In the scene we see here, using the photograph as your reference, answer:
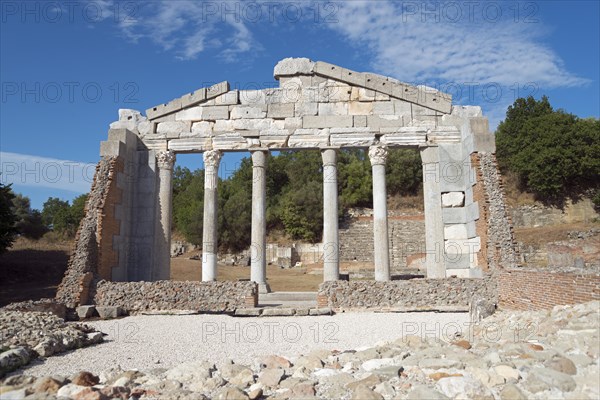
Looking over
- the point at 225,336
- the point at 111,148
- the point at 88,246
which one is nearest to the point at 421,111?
the point at 225,336

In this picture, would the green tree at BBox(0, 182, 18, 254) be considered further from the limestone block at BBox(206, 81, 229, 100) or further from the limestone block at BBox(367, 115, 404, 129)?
the limestone block at BBox(367, 115, 404, 129)

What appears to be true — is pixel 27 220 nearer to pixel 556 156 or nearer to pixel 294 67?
pixel 294 67

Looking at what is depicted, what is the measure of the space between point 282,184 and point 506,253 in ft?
136

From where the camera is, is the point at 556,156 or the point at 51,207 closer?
the point at 556,156

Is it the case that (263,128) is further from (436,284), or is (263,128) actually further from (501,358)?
(501,358)

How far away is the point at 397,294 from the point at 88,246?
33.6ft

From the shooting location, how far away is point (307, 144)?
697 inches

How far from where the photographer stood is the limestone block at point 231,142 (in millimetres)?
17953

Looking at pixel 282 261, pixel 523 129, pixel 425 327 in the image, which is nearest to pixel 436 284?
pixel 425 327

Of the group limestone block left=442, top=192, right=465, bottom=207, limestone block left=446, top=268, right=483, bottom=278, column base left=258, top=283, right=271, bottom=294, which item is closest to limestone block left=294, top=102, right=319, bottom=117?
limestone block left=442, top=192, right=465, bottom=207

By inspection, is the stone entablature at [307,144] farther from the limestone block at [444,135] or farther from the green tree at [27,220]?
the green tree at [27,220]

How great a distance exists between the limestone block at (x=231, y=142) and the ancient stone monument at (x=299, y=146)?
38 mm

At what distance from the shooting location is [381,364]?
688 cm

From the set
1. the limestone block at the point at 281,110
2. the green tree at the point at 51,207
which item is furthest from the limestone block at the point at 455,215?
the green tree at the point at 51,207
